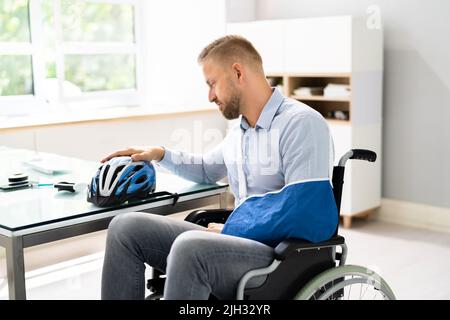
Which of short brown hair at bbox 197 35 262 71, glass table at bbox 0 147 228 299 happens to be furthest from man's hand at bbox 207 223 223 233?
short brown hair at bbox 197 35 262 71

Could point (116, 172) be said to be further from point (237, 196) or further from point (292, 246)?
point (292, 246)

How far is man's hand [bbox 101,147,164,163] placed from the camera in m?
2.26

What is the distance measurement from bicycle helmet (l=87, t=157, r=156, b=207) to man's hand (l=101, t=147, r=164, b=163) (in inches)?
1.7

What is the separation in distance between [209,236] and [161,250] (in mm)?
309

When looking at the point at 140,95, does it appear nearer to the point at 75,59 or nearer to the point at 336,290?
the point at 75,59

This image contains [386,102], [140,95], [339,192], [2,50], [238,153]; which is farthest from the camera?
[140,95]

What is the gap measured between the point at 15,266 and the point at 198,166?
0.80 m

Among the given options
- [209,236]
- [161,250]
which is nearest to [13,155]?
[161,250]

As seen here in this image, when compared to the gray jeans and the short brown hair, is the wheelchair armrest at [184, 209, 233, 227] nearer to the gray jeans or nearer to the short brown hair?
the gray jeans

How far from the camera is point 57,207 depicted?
204 cm

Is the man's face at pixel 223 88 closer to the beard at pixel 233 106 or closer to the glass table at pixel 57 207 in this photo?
the beard at pixel 233 106

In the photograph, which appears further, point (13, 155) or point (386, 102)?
point (386, 102)
